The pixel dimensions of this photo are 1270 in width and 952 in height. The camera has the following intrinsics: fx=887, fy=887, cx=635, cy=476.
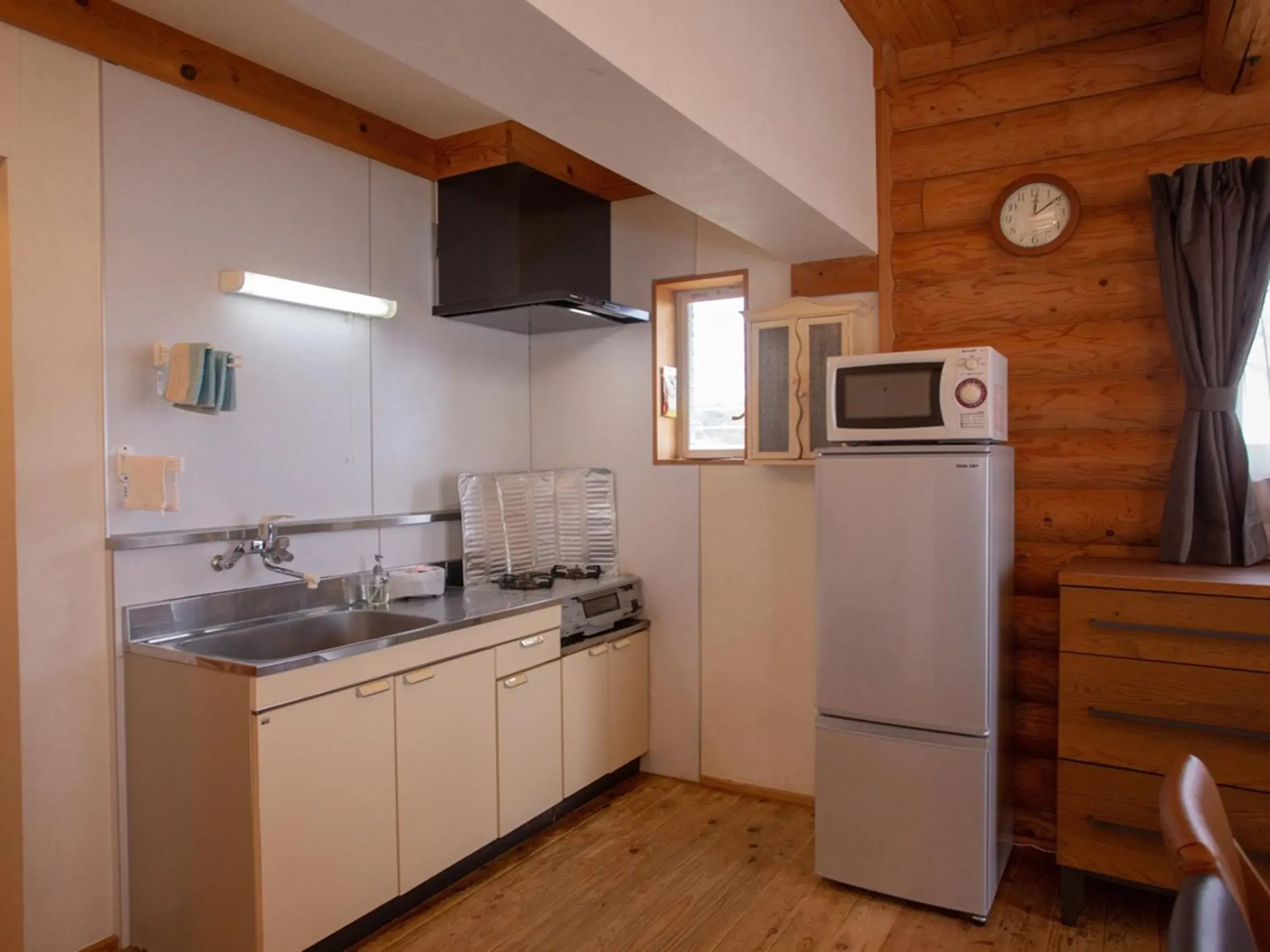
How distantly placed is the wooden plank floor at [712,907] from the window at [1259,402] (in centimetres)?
142

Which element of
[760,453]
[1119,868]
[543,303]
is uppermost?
[543,303]

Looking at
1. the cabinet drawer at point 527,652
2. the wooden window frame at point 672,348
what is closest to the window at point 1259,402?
the wooden window frame at point 672,348

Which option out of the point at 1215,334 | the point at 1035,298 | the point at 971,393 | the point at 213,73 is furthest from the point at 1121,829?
the point at 213,73

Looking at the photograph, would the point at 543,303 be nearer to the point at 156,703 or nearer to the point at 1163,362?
the point at 156,703

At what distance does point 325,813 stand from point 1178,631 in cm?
239

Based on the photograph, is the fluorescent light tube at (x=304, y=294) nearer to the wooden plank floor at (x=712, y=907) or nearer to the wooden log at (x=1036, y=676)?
the wooden plank floor at (x=712, y=907)

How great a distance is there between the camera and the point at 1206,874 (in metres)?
0.91

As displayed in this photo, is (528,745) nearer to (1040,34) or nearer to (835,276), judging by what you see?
(835,276)

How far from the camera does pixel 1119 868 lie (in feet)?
8.40

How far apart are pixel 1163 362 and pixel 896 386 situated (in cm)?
90

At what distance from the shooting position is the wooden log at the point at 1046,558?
2.95 m

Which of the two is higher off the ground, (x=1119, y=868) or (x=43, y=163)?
(x=43, y=163)

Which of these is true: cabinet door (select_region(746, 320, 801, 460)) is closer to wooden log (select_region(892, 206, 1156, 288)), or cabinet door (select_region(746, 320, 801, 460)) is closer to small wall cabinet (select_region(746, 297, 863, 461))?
small wall cabinet (select_region(746, 297, 863, 461))

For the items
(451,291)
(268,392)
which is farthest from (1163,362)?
(268,392)
